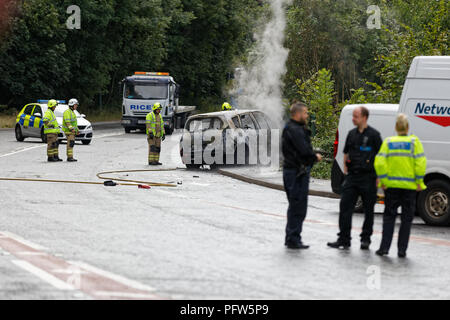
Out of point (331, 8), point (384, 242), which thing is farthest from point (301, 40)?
point (384, 242)

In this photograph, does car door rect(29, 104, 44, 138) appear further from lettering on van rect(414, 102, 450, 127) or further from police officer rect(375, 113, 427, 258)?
police officer rect(375, 113, 427, 258)

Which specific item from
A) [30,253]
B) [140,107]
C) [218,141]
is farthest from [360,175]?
[140,107]

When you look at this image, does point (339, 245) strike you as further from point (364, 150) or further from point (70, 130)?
point (70, 130)

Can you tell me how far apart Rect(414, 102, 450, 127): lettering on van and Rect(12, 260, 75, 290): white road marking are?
22.1ft

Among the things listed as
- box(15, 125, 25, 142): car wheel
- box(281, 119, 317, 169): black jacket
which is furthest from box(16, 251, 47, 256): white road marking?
box(15, 125, 25, 142): car wheel

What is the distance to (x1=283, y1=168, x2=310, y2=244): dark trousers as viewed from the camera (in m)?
10.1

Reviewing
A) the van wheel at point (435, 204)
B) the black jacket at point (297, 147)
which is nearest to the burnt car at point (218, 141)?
the van wheel at point (435, 204)

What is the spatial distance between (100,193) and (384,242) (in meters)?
7.40

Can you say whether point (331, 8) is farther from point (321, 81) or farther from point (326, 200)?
point (326, 200)

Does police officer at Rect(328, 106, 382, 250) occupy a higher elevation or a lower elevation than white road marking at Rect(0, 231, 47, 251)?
higher

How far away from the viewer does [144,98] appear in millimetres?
43000

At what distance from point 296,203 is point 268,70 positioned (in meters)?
29.6
